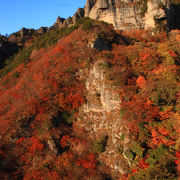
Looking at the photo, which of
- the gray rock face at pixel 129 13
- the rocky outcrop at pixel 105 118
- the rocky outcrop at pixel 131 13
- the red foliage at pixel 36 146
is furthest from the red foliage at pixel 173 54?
the red foliage at pixel 36 146

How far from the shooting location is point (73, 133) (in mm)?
24000

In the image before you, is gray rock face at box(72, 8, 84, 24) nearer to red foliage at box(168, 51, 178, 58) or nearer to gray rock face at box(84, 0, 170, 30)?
gray rock face at box(84, 0, 170, 30)

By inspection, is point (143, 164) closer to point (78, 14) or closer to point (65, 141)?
point (65, 141)

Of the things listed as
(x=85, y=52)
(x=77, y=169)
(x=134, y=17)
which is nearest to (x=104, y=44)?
(x=85, y=52)

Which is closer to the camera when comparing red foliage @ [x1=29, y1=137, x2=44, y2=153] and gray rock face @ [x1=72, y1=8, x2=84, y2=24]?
red foliage @ [x1=29, y1=137, x2=44, y2=153]

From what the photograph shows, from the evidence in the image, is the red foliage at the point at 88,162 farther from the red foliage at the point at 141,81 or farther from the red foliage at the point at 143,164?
the red foliage at the point at 141,81

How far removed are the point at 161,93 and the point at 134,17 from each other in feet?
94.1

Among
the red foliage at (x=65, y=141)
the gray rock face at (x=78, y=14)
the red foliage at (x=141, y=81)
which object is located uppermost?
the gray rock face at (x=78, y=14)

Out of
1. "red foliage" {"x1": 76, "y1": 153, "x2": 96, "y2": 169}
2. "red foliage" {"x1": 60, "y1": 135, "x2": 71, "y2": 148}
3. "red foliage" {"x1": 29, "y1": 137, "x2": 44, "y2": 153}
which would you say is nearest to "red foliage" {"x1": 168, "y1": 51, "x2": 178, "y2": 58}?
"red foliage" {"x1": 76, "y1": 153, "x2": 96, "y2": 169}

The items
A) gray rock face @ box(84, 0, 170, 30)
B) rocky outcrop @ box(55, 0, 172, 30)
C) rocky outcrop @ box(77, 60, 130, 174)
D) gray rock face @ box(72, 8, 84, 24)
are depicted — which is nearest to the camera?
rocky outcrop @ box(77, 60, 130, 174)

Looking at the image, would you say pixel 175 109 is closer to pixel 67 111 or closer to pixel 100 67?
pixel 100 67

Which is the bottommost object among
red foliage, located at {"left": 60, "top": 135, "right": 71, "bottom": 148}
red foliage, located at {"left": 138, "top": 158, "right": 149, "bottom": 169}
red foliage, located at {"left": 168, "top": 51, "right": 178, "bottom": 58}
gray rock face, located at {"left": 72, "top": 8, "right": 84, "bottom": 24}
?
red foliage, located at {"left": 138, "top": 158, "right": 149, "bottom": 169}

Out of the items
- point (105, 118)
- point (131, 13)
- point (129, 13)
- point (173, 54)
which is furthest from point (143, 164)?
point (131, 13)

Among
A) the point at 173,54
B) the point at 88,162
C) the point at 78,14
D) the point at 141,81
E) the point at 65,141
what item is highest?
the point at 78,14
